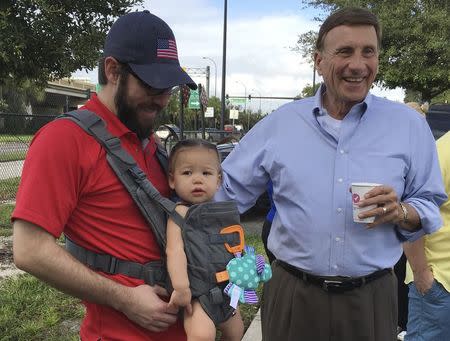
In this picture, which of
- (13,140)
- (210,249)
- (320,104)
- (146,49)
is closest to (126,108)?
(146,49)

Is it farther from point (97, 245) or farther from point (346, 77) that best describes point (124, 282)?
point (346, 77)

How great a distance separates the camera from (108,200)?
69.5 inches

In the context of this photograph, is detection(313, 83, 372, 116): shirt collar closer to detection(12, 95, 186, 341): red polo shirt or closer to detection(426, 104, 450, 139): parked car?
detection(12, 95, 186, 341): red polo shirt

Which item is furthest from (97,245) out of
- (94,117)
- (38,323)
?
(38,323)

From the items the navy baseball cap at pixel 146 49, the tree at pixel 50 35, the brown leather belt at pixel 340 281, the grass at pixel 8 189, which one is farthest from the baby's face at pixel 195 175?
the grass at pixel 8 189

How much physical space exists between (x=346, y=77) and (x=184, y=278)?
130cm

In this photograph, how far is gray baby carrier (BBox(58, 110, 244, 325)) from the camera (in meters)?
1.76

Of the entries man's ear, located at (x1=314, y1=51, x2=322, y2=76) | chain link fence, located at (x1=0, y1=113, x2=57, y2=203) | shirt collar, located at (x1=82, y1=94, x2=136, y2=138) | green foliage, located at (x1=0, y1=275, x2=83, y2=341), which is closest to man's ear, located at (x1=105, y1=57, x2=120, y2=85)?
shirt collar, located at (x1=82, y1=94, x2=136, y2=138)

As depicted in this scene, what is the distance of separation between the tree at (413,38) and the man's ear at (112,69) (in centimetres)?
1524

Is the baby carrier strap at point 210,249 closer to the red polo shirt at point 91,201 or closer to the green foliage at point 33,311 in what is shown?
the red polo shirt at point 91,201

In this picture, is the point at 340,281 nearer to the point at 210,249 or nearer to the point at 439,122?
the point at 210,249

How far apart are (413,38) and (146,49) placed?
16.0m

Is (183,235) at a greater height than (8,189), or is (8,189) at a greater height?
(183,235)

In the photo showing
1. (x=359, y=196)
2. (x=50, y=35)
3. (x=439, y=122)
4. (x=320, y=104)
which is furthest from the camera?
(x=50, y=35)
